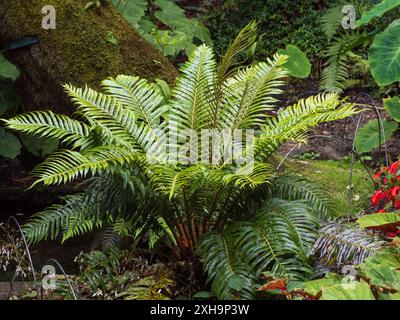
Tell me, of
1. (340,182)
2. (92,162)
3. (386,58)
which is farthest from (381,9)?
(92,162)

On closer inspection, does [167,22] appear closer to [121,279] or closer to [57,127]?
[57,127]

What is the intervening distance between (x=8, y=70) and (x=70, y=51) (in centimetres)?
54

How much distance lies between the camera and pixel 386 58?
4.86m

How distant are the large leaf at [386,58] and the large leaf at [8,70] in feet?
9.23

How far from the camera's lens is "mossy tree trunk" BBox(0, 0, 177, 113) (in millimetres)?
4859

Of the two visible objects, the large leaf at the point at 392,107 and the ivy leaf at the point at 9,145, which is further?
the ivy leaf at the point at 9,145

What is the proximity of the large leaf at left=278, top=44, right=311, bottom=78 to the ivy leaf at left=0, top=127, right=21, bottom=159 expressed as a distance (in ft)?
10.8

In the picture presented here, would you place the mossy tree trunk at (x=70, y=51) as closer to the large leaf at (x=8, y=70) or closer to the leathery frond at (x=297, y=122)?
the large leaf at (x=8, y=70)

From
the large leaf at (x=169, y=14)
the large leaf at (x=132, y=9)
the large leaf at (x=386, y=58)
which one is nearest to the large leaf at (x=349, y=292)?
the large leaf at (x=386, y=58)

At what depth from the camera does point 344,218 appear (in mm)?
4027

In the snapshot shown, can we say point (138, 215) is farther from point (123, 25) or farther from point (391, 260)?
point (123, 25)

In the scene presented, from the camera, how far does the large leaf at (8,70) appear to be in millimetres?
4969

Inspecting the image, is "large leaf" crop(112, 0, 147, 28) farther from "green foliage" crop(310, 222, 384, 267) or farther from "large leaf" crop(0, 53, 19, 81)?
"green foliage" crop(310, 222, 384, 267)
